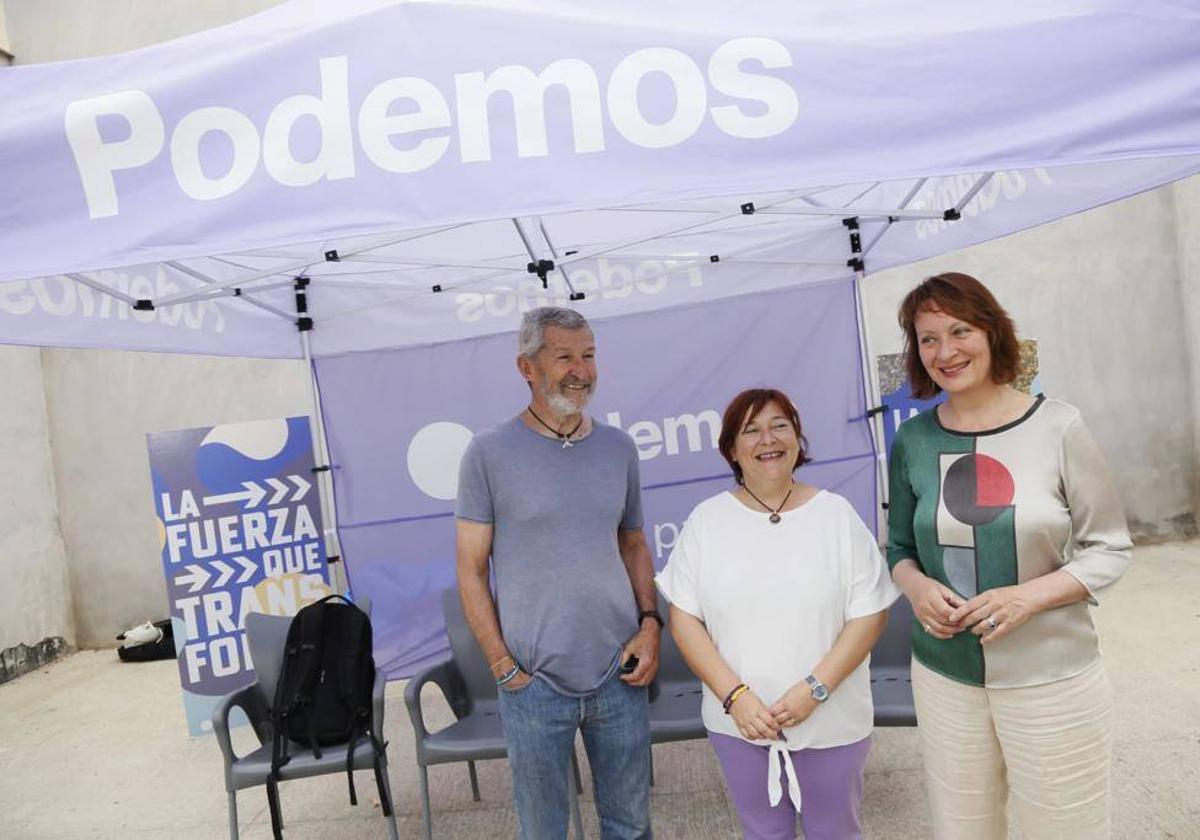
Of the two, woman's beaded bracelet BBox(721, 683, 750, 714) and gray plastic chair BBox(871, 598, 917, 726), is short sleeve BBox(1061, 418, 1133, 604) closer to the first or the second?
woman's beaded bracelet BBox(721, 683, 750, 714)

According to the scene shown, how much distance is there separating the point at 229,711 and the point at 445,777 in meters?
1.15

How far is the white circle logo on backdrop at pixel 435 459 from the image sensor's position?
4.23m

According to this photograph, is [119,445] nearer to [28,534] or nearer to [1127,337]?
[28,534]

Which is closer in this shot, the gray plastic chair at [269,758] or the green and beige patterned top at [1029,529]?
the green and beige patterned top at [1029,529]

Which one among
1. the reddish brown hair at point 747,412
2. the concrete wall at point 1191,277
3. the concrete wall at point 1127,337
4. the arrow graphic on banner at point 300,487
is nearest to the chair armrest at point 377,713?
the reddish brown hair at point 747,412

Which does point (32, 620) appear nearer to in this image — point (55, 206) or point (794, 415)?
point (55, 206)

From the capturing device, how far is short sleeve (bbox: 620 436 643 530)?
2230 mm

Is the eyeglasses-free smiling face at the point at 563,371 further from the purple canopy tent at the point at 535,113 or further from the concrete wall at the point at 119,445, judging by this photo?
the concrete wall at the point at 119,445

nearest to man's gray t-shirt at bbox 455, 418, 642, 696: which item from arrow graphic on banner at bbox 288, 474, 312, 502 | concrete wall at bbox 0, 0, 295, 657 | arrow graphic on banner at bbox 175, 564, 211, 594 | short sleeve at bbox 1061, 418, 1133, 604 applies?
short sleeve at bbox 1061, 418, 1133, 604

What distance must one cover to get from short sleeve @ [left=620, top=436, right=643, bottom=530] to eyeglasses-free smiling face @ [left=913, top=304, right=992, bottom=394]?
80 cm

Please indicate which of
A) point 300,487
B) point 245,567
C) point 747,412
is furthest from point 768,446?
point 245,567

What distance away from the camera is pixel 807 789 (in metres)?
1.84

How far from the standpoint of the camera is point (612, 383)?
416cm

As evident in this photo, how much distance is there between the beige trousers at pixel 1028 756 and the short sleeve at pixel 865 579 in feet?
0.60
